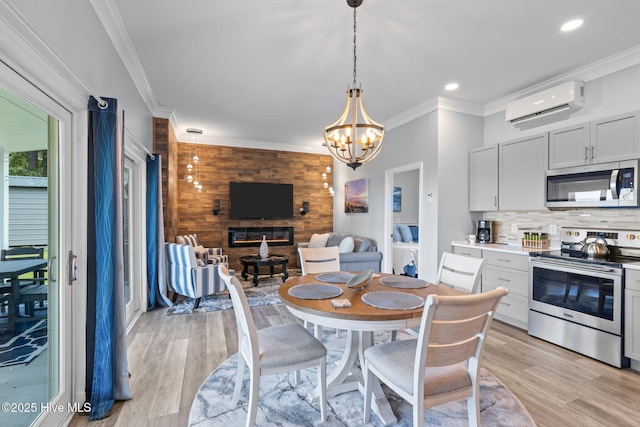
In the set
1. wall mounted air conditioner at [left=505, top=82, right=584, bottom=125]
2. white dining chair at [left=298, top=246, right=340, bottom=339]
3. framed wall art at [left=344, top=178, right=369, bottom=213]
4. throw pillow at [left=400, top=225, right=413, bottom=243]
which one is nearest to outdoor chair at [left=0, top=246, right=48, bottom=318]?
white dining chair at [left=298, top=246, right=340, bottom=339]

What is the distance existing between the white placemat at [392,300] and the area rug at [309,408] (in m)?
0.72

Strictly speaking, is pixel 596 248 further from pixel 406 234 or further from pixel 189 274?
pixel 189 274

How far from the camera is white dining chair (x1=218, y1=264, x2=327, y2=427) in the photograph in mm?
1656

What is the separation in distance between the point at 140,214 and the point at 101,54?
208cm

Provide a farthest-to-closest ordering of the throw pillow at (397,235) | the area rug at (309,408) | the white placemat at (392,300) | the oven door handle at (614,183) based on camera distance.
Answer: the throw pillow at (397,235), the oven door handle at (614,183), the area rug at (309,408), the white placemat at (392,300)

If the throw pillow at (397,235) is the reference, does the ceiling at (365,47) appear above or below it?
Answer: above

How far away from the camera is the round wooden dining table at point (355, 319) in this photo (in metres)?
1.57

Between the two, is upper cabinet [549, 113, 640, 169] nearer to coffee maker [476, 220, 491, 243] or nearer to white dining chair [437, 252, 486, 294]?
coffee maker [476, 220, 491, 243]

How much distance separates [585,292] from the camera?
278cm

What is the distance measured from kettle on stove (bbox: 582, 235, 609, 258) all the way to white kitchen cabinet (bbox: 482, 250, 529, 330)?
0.49 meters

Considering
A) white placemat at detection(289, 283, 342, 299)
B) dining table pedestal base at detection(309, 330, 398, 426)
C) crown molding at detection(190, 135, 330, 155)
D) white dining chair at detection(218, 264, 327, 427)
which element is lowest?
dining table pedestal base at detection(309, 330, 398, 426)

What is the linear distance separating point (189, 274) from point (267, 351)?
2593mm

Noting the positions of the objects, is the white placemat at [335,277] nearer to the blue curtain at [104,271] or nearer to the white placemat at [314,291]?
the white placemat at [314,291]

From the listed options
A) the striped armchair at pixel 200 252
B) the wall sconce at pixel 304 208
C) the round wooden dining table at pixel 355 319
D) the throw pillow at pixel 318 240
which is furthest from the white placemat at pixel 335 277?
the wall sconce at pixel 304 208
